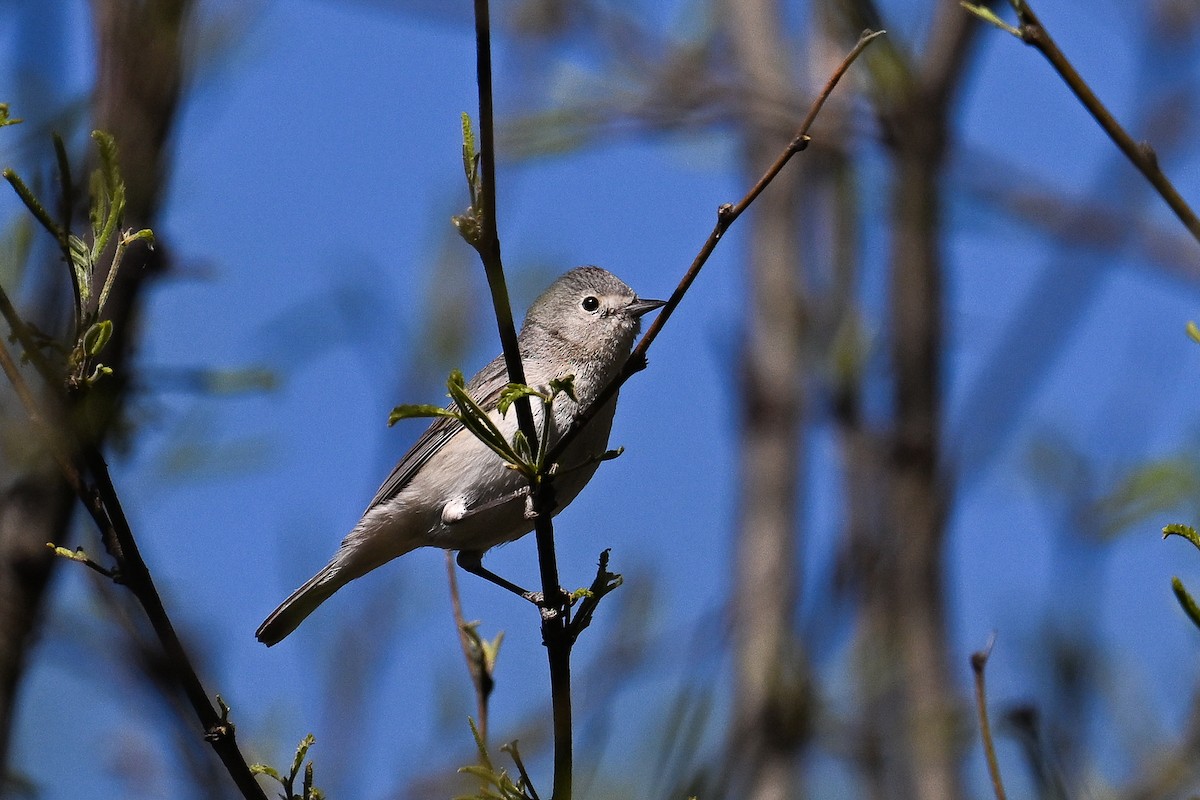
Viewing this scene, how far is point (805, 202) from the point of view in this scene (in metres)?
7.42

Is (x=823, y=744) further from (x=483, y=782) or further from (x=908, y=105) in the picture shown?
(x=483, y=782)

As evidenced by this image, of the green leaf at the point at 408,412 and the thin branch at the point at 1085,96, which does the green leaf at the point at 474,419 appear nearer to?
the green leaf at the point at 408,412

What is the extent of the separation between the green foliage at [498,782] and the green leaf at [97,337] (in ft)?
3.07

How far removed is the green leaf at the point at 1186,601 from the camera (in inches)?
65.2

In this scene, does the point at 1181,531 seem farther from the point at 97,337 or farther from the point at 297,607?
the point at 297,607

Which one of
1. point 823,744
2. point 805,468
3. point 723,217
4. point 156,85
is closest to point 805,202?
point 805,468

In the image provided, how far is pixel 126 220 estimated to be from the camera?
9.96 feet

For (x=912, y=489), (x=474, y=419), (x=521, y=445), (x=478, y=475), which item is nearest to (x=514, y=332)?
(x=474, y=419)

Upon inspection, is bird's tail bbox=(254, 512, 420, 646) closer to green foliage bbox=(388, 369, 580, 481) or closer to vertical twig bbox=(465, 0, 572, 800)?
vertical twig bbox=(465, 0, 572, 800)

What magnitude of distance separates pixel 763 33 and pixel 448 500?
4622 mm

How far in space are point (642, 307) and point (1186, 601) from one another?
9.31 ft

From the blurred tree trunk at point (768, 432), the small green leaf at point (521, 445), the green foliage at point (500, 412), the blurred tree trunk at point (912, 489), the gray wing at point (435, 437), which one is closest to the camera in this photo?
the green foliage at point (500, 412)

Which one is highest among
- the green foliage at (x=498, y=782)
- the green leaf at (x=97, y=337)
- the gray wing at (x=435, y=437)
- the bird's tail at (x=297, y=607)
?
the gray wing at (x=435, y=437)

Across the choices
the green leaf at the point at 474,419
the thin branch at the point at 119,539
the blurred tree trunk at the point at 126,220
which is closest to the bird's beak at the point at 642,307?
the blurred tree trunk at the point at 126,220
